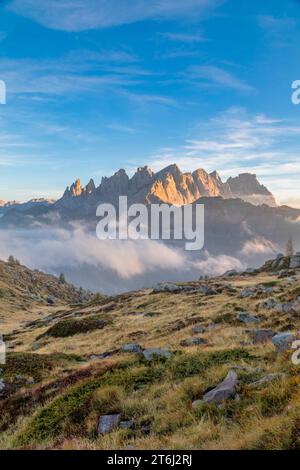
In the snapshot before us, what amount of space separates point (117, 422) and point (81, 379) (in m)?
5.02

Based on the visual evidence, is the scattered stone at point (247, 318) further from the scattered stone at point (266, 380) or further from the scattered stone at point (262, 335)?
the scattered stone at point (266, 380)

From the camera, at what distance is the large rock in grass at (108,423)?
416 inches

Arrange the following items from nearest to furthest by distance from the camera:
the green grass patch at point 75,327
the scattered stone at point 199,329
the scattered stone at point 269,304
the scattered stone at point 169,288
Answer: the scattered stone at point 199,329 < the scattered stone at point 269,304 < the green grass patch at point 75,327 < the scattered stone at point 169,288

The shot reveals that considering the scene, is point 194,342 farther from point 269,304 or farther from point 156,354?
point 269,304

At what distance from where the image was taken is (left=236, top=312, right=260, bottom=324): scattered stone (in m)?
30.6

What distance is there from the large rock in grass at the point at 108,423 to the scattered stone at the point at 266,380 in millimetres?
3807

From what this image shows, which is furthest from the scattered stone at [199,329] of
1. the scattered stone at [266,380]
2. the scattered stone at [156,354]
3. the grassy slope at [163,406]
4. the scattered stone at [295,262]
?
the scattered stone at [295,262]

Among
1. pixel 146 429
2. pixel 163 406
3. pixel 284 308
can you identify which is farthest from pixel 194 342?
pixel 146 429

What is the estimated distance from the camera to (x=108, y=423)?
10836 mm

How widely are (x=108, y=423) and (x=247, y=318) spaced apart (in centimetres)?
2241

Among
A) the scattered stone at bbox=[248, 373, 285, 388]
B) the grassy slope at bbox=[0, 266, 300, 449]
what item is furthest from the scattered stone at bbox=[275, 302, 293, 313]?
the scattered stone at bbox=[248, 373, 285, 388]

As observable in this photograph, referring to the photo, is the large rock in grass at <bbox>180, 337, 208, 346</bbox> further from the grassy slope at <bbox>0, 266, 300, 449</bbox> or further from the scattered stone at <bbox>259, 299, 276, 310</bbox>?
the scattered stone at <bbox>259, 299, 276, 310</bbox>

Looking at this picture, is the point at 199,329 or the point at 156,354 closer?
the point at 156,354
